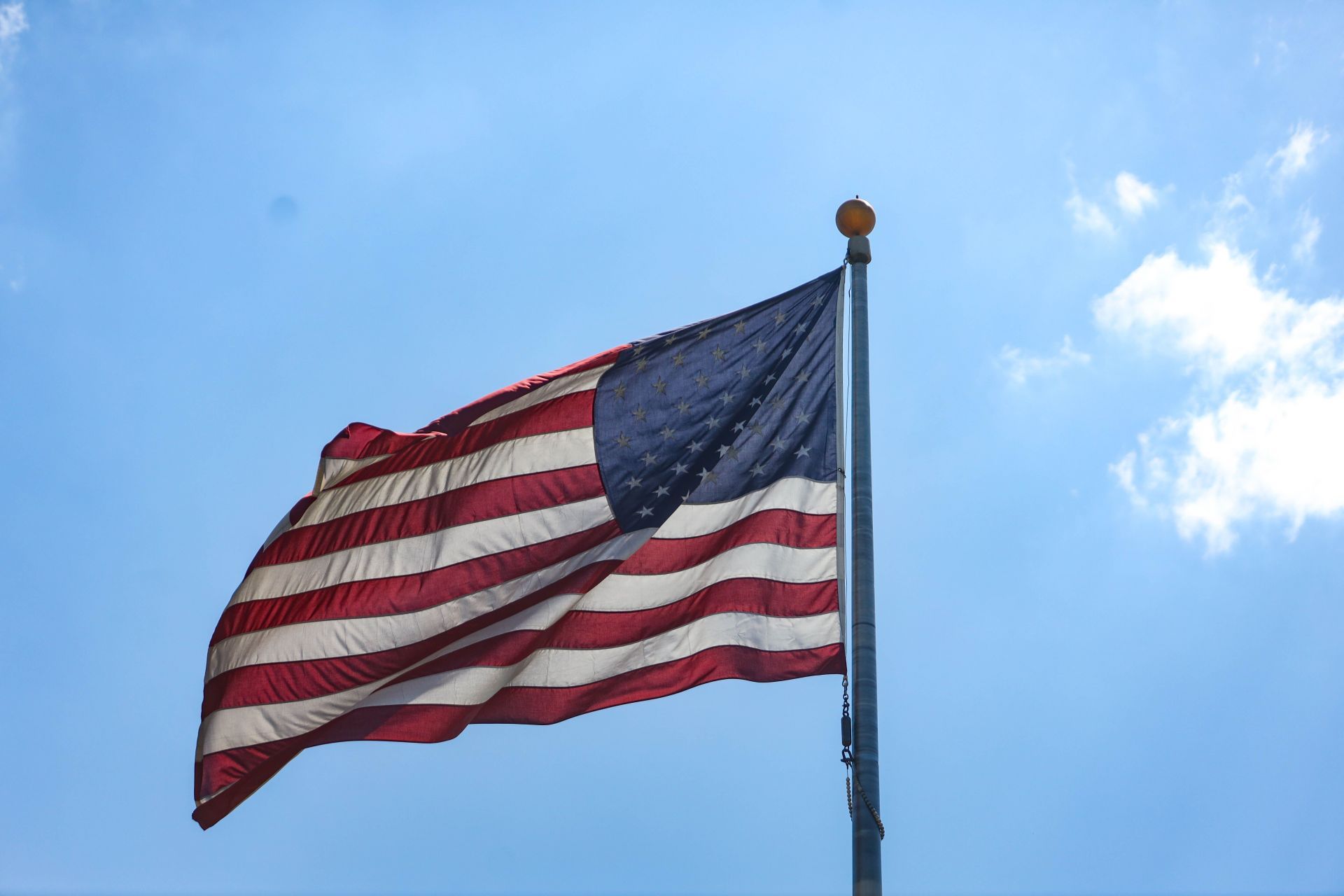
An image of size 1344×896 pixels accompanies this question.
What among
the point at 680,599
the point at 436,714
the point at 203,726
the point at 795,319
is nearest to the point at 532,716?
the point at 436,714

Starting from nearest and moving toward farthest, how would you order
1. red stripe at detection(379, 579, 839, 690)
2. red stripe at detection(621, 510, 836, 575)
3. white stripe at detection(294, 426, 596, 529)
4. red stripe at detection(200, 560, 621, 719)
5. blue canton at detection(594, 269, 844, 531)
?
red stripe at detection(379, 579, 839, 690)
red stripe at detection(621, 510, 836, 575)
red stripe at detection(200, 560, 621, 719)
blue canton at detection(594, 269, 844, 531)
white stripe at detection(294, 426, 596, 529)

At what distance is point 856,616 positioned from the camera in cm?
1177

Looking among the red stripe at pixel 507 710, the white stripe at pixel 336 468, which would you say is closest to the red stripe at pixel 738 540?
the red stripe at pixel 507 710

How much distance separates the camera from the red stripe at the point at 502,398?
14555mm

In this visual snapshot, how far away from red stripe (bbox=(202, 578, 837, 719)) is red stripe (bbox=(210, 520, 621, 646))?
0.31 meters

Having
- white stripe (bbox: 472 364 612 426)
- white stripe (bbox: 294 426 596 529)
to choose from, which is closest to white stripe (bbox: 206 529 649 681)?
white stripe (bbox: 294 426 596 529)

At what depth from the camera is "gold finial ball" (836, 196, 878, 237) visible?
14.7m

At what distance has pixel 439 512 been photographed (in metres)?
14.6

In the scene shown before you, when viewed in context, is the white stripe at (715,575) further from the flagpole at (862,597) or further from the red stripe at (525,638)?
the flagpole at (862,597)

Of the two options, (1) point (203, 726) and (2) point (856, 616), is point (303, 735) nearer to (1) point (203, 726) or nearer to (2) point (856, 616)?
(1) point (203, 726)

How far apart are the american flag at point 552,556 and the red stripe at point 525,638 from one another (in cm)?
2

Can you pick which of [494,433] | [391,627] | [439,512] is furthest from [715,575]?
[391,627]

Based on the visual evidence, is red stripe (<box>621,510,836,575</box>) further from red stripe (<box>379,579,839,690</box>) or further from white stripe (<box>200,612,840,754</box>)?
white stripe (<box>200,612,840,754</box>)

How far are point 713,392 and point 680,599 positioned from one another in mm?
2358
